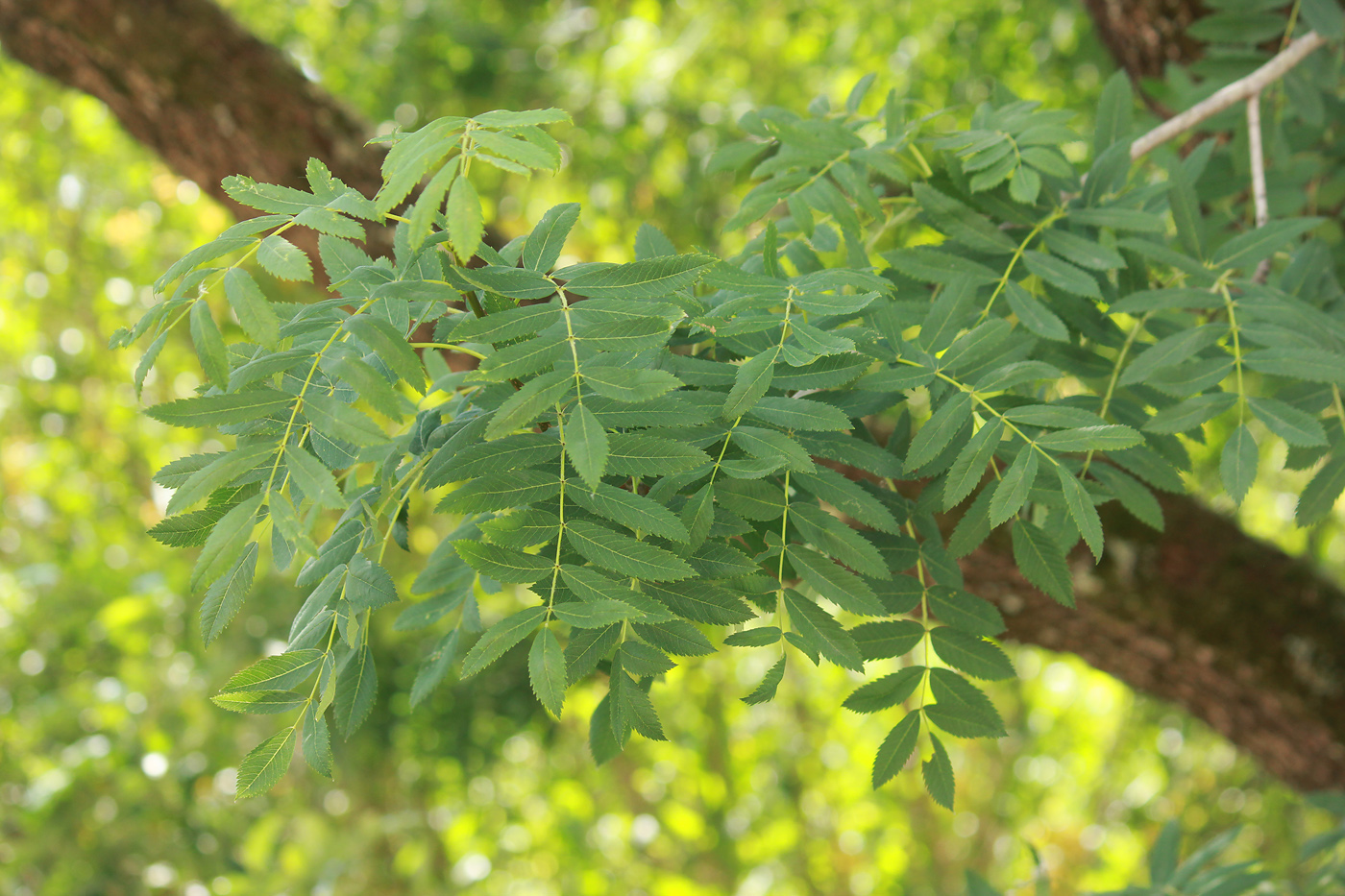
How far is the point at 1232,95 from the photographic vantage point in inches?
45.7

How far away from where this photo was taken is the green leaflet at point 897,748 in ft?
2.38

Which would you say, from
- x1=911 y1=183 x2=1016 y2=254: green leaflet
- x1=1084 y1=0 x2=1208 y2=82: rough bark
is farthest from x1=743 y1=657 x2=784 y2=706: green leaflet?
x1=1084 y1=0 x2=1208 y2=82: rough bark

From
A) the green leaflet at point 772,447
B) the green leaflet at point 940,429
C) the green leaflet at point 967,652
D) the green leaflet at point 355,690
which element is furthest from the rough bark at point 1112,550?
the green leaflet at point 355,690

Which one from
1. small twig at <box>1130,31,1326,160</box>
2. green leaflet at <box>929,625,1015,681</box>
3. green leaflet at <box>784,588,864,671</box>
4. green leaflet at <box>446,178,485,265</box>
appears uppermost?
green leaflet at <box>446,178,485,265</box>

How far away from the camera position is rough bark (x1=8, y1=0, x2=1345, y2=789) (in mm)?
1485

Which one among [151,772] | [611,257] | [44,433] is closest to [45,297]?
[44,433]

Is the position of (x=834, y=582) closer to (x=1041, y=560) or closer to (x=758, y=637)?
(x=758, y=637)

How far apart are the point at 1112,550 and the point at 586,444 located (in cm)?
121

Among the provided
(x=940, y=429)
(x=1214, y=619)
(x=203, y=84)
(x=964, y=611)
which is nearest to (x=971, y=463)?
(x=940, y=429)

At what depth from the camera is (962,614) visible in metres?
0.73

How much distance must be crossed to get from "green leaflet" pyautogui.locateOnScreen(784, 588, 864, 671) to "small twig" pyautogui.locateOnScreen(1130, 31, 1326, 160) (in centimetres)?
79

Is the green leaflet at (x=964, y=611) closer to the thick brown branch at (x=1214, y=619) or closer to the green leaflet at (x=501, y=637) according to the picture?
the green leaflet at (x=501, y=637)

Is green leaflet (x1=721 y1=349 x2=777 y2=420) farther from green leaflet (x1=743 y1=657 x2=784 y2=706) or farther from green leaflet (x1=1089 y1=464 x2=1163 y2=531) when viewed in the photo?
green leaflet (x1=1089 y1=464 x2=1163 y2=531)

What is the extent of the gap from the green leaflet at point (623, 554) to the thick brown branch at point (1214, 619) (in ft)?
3.42
